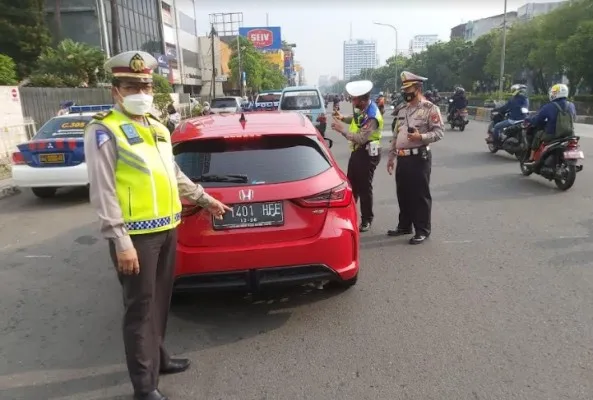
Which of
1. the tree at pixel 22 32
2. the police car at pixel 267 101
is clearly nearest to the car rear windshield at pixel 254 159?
the police car at pixel 267 101

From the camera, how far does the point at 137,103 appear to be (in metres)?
2.57

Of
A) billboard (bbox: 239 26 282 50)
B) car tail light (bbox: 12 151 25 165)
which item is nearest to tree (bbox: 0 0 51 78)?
car tail light (bbox: 12 151 25 165)

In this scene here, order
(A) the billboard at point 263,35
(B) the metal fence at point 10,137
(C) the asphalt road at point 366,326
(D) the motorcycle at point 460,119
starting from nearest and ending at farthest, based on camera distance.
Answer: (C) the asphalt road at point 366,326 < (B) the metal fence at point 10,137 < (D) the motorcycle at point 460,119 < (A) the billboard at point 263,35

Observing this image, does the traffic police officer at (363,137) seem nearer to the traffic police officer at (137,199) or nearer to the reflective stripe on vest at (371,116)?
the reflective stripe on vest at (371,116)

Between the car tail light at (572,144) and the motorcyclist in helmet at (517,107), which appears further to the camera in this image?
the motorcyclist in helmet at (517,107)

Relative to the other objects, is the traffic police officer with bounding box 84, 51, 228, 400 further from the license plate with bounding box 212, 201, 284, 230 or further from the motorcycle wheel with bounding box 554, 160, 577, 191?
the motorcycle wheel with bounding box 554, 160, 577, 191

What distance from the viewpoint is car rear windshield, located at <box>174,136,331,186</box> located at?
3.68 metres

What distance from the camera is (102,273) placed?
504 centimetres

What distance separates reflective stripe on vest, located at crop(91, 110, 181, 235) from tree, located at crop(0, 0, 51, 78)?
1071 inches

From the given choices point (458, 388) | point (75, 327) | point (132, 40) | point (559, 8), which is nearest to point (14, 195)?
point (75, 327)

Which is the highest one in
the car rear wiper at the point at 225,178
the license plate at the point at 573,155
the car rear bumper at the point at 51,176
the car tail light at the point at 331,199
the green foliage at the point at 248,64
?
the green foliage at the point at 248,64

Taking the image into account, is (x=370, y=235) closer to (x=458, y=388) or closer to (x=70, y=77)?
(x=458, y=388)

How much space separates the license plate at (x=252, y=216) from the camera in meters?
3.54

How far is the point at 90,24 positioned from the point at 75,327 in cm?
3244
